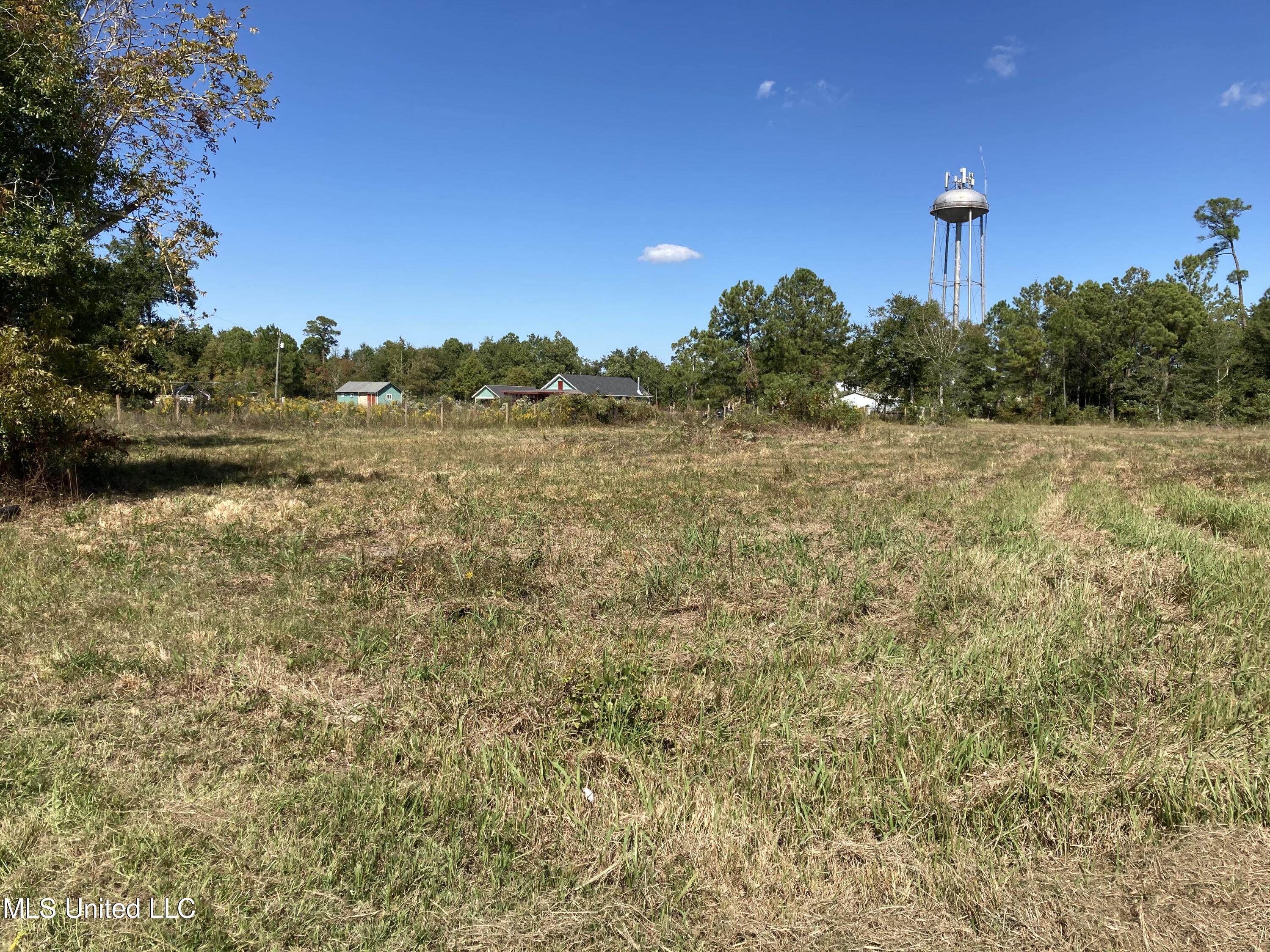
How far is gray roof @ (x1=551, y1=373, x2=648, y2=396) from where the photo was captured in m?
74.9

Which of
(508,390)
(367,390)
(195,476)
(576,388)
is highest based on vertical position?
(508,390)

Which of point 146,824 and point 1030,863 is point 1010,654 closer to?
point 1030,863

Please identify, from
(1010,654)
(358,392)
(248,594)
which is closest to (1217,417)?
(1010,654)

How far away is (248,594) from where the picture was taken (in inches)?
227

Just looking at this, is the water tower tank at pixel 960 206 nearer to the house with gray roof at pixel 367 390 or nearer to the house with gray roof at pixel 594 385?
the house with gray roof at pixel 594 385

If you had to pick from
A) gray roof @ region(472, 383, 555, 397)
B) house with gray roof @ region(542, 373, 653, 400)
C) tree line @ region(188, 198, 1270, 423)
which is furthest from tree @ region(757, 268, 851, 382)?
gray roof @ region(472, 383, 555, 397)

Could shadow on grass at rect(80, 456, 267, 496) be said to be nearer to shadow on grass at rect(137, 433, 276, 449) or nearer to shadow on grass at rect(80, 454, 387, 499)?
shadow on grass at rect(80, 454, 387, 499)

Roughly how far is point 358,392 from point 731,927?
8979 cm

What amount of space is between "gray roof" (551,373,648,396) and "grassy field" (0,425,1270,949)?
67.5m

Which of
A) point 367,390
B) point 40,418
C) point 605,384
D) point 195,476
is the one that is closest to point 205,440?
point 195,476

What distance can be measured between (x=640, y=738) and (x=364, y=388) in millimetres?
88751

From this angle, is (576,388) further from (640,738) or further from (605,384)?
(640,738)

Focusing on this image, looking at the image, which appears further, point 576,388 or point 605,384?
point 605,384

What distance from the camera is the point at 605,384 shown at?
76.6m
